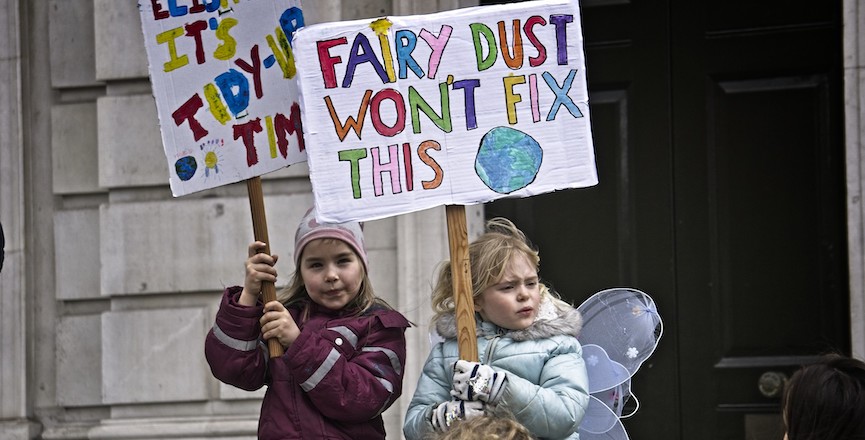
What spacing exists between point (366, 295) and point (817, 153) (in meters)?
2.69

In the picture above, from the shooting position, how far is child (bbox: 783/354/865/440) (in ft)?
9.65

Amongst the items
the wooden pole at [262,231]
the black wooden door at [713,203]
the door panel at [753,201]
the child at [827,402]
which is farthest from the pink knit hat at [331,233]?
the door panel at [753,201]

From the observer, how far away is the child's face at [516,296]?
3.80 meters

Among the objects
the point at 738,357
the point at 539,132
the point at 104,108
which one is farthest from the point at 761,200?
the point at 104,108

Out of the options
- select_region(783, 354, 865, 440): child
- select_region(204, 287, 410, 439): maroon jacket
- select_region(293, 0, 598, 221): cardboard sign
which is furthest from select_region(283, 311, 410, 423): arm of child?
select_region(783, 354, 865, 440): child

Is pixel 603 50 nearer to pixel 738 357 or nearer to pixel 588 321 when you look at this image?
pixel 738 357

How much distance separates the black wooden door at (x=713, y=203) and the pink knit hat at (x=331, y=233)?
7.09 feet

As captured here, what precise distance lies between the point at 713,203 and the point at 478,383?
2.80 m

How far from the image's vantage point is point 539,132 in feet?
12.3

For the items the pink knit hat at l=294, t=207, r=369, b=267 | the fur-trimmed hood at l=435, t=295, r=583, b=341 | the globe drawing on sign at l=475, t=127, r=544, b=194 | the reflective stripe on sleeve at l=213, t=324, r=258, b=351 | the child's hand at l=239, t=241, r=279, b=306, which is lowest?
the reflective stripe on sleeve at l=213, t=324, r=258, b=351

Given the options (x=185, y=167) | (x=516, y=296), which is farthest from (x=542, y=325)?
(x=185, y=167)

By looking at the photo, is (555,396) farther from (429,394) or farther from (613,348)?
(613,348)

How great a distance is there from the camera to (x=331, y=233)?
13.1ft

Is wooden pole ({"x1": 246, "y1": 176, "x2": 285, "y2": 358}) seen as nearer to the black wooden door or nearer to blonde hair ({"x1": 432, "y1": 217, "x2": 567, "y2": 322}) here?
blonde hair ({"x1": 432, "y1": 217, "x2": 567, "y2": 322})
